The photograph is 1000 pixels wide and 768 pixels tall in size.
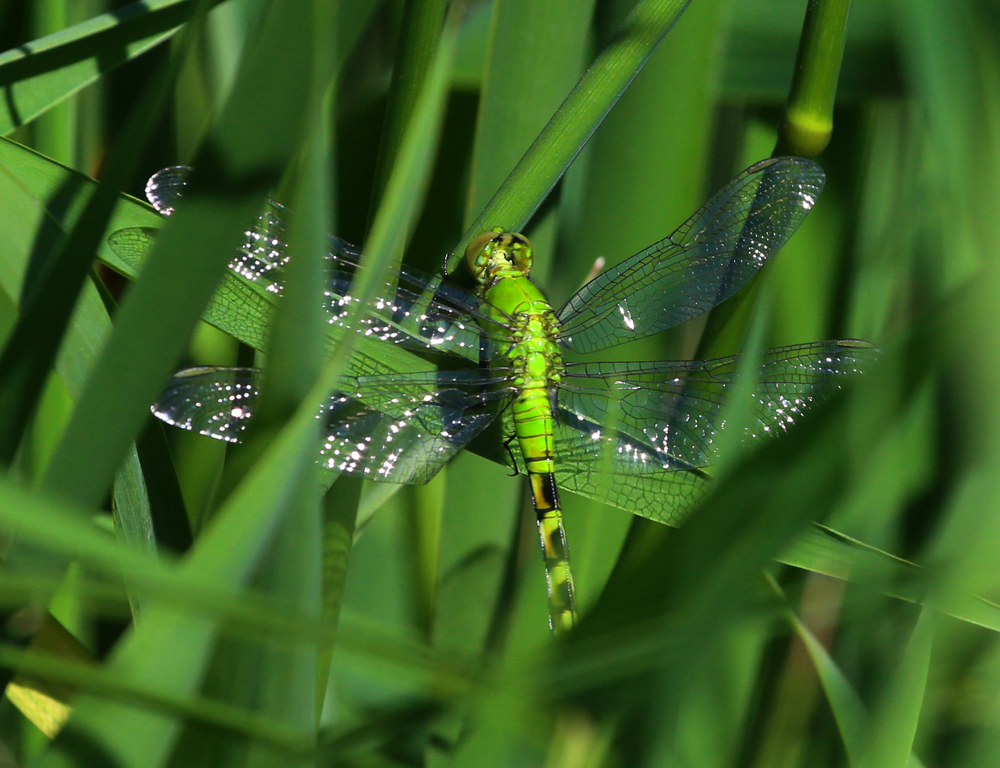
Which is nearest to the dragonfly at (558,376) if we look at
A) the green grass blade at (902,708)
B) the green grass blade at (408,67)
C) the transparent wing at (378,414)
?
the transparent wing at (378,414)

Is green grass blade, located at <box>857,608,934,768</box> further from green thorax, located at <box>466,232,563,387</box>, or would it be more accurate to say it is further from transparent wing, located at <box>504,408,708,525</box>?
green thorax, located at <box>466,232,563,387</box>

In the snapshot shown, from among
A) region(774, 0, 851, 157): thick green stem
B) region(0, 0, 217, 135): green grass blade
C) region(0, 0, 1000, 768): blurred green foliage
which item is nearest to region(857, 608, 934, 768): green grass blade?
region(0, 0, 1000, 768): blurred green foliage

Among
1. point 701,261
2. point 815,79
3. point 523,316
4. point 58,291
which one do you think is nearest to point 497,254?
point 523,316

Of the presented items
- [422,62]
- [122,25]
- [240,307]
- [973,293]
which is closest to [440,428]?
[240,307]

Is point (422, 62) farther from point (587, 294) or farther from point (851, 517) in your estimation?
point (851, 517)

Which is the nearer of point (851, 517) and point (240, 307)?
point (240, 307)

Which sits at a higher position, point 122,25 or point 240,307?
point 122,25

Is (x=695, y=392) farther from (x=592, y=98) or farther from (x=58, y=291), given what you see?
(x=58, y=291)
